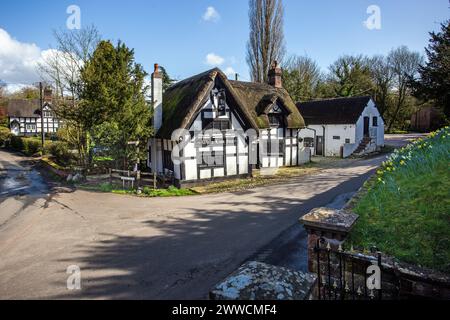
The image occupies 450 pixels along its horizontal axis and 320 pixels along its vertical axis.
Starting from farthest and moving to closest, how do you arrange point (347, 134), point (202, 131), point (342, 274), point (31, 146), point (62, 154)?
point (31, 146), point (347, 134), point (62, 154), point (202, 131), point (342, 274)

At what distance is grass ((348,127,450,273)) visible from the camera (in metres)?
4.21

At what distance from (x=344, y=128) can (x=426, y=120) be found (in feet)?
113

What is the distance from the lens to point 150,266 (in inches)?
267

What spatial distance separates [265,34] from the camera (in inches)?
1335

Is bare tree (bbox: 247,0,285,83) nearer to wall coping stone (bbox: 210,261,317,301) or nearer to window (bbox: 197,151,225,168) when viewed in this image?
window (bbox: 197,151,225,168)

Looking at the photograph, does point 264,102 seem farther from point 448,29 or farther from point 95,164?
point 448,29

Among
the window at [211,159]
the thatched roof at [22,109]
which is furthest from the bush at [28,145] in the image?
the window at [211,159]

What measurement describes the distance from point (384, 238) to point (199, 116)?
524 inches

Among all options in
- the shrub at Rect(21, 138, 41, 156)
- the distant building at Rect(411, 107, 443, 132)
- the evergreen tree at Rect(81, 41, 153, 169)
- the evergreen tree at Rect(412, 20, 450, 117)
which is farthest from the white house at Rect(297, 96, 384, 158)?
the shrub at Rect(21, 138, 41, 156)

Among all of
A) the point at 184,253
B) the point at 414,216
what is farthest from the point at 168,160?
the point at 414,216

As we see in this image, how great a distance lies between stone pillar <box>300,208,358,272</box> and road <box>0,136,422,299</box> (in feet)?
7.98

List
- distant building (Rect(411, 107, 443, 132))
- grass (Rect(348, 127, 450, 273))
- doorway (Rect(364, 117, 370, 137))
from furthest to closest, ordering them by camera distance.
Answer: distant building (Rect(411, 107, 443, 132)) → doorway (Rect(364, 117, 370, 137)) → grass (Rect(348, 127, 450, 273))

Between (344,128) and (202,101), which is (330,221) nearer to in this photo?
(202,101)
